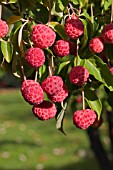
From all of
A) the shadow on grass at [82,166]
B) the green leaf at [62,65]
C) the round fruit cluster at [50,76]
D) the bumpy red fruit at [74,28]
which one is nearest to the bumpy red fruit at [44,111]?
the round fruit cluster at [50,76]

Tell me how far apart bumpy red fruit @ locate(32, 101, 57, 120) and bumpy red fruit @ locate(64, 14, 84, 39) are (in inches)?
8.1

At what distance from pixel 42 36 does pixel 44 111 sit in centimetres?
23

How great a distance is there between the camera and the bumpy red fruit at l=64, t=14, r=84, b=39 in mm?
1256

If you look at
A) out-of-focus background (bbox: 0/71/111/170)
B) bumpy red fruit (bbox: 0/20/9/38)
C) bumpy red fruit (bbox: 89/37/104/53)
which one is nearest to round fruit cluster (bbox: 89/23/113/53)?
bumpy red fruit (bbox: 89/37/104/53)

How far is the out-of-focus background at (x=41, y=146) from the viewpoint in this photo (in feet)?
24.9

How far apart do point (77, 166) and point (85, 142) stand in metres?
1.43

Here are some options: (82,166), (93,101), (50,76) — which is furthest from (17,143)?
(50,76)

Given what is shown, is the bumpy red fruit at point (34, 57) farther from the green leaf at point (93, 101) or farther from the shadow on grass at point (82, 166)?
the shadow on grass at point (82, 166)

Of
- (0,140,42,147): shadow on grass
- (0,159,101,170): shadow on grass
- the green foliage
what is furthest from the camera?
(0,140,42,147): shadow on grass

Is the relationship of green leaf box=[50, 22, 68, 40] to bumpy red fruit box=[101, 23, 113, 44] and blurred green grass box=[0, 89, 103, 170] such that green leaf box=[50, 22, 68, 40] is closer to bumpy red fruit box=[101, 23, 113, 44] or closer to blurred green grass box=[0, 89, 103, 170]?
bumpy red fruit box=[101, 23, 113, 44]

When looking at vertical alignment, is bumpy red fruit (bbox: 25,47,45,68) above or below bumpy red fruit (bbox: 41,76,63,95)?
above

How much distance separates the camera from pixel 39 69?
1379 mm

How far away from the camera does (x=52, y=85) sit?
1.21 m

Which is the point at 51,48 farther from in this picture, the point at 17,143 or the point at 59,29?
the point at 17,143
